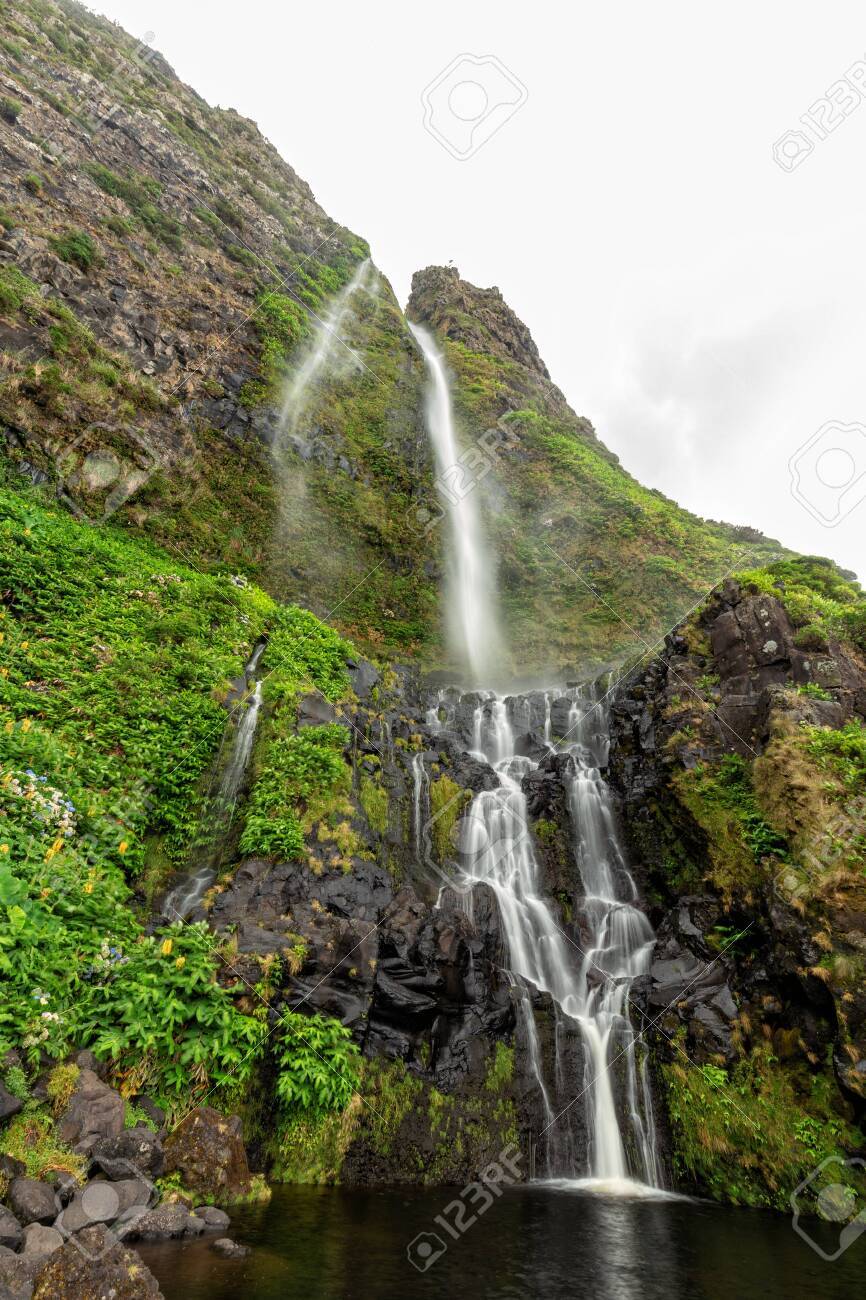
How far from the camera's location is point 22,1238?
4305mm

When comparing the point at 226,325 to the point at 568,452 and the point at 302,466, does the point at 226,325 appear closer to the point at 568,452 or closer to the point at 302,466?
the point at 302,466

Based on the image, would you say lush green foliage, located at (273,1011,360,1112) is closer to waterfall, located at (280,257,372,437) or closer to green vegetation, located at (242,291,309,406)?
waterfall, located at (280,257,372,437)

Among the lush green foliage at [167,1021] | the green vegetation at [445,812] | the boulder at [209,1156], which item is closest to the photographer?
the boulder at [209,1156]

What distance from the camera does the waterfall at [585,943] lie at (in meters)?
8.93

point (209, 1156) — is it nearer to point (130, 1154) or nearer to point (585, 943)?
point (130, 1154)

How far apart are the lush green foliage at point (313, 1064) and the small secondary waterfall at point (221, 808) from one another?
2.32m

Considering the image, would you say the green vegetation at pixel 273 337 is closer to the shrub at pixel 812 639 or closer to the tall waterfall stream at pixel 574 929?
the tall waterfall stream at pixel 574 929

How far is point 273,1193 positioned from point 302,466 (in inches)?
922

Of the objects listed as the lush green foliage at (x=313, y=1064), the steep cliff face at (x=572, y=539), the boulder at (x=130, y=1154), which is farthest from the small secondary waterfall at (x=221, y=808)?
the steep cliff face at (x=572, y=539)

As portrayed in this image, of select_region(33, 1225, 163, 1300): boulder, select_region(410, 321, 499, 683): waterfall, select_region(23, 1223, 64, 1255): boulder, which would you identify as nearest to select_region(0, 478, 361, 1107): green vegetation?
select_region(23, 1223, 64, 1255): boulder

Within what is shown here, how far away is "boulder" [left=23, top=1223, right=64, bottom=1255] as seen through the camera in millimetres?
4191

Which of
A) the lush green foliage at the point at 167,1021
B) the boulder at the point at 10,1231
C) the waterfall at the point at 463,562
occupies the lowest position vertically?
the boulder at the point at 10,1231

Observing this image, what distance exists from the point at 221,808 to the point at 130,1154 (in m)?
5.44

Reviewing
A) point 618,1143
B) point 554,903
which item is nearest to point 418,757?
point 554,903
